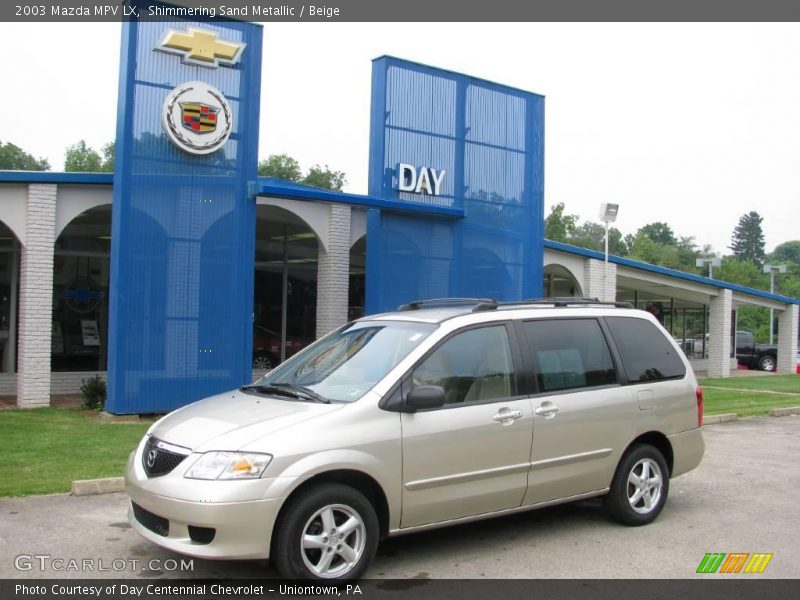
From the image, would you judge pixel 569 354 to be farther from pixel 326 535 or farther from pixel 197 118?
pixel 197 118

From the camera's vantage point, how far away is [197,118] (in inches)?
485

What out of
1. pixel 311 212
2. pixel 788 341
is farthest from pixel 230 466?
pixel 788 341

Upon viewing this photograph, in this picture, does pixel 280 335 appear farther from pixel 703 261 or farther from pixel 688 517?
pixel 703 261

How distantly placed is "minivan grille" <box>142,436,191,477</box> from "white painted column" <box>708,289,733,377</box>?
23953mm

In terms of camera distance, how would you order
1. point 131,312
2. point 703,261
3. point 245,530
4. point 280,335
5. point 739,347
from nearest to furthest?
1. point 245,530
2. point 131,312
3. point 280,335
4. point 739,347
5. point 703,261

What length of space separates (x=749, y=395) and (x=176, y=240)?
14039 millimetres

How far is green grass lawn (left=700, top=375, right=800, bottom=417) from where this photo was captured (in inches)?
615

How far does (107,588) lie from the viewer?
5.00 meters

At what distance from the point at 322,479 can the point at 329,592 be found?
69 cm

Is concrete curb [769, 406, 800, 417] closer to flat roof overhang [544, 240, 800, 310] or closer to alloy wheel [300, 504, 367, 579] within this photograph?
flat roof overhang [544, 240, 800, 310]

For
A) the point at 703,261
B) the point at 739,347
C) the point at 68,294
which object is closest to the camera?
the point at 68,294

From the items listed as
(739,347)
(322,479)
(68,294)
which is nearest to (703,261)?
(739,347)

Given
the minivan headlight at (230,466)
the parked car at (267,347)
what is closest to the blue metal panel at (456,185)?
the parked car at (267,347)

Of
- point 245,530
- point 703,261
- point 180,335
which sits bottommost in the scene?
point 245,530
